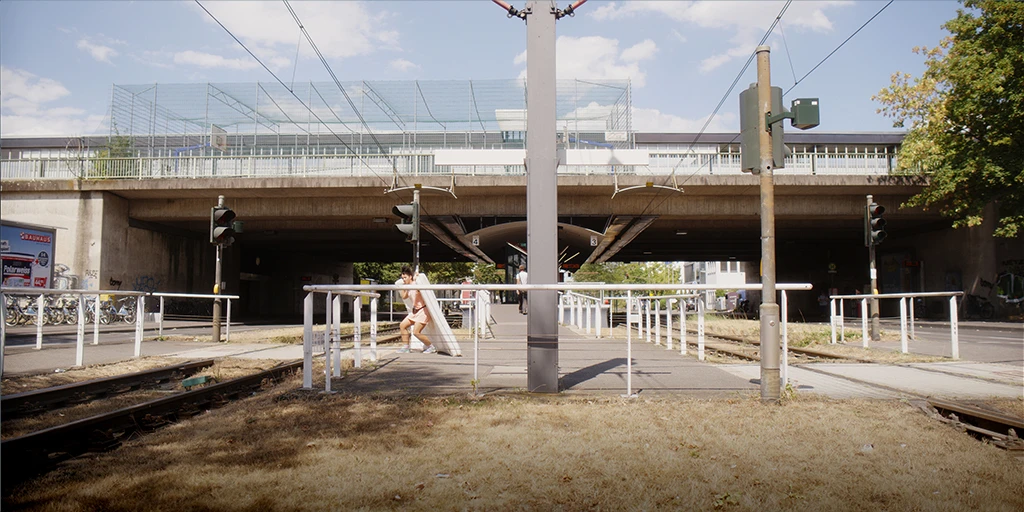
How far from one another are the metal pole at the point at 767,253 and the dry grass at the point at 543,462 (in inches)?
15.2

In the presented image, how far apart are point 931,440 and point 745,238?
33.3 meters

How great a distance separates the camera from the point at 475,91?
3158 cm

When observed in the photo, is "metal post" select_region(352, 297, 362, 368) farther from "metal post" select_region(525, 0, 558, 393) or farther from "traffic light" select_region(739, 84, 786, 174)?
"traffic light" select_region(739, 84, 786, 174)

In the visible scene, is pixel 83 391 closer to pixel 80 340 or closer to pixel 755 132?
pixel 80 340

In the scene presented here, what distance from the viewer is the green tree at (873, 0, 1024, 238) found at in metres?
23.9

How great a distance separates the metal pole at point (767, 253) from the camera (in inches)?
269

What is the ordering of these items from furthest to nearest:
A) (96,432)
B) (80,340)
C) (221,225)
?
(221,225), (80,340), (96,432)

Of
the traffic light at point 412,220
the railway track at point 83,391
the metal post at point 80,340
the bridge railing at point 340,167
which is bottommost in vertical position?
the railway track at point 83,391

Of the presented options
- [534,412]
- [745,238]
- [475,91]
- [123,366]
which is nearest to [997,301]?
[745,238]

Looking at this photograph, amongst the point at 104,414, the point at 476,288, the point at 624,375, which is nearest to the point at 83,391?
the point at 104,414

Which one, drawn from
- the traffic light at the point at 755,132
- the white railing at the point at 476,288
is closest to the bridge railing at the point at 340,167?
the traffic light at the point at 755,132

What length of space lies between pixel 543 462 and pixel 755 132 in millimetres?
4447

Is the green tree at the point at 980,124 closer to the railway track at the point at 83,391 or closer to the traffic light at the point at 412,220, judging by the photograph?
the traffic light at the point at 412,220

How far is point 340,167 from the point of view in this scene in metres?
26.4
